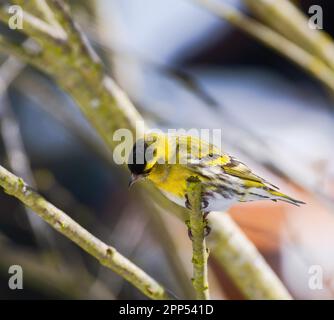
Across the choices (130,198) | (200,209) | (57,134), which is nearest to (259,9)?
(200,209)

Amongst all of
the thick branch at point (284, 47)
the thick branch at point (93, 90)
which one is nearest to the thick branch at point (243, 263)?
the thick branch at point (93, 90)

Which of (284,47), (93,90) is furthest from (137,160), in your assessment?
(284,47)

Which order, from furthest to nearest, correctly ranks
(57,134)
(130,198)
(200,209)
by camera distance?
(57,134), (130,198), (200,209)

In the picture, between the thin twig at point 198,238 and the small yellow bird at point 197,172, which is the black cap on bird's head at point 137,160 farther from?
the thin twig at point 198,238

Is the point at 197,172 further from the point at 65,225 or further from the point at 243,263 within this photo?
the point at 65,225
